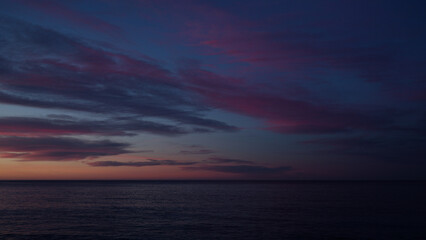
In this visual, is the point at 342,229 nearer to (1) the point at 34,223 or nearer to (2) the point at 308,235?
(2) the point at 308,235

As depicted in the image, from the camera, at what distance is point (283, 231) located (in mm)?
40844

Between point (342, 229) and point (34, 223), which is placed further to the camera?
point (34, 223)

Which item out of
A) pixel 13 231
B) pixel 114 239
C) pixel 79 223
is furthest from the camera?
pixel 79 223

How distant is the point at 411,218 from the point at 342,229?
16.6 m

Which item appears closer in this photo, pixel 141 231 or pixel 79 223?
pixel 141 231

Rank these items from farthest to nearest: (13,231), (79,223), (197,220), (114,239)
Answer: (197,220)
(79,223)
(13,231)
(114,239)

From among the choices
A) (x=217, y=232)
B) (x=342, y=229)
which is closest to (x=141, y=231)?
(x=217, y=232)

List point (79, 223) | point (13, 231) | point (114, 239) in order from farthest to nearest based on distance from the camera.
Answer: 1. point (79, 223)
2. point (13, 231)
3. point (114, 239)

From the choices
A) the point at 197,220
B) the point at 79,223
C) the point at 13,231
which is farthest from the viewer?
the point at 197,220

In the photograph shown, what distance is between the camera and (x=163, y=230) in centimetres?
4178

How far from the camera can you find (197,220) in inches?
1983

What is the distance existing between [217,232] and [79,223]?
809 inches

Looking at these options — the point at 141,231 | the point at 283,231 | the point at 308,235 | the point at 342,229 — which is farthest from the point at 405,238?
the point at 141,231

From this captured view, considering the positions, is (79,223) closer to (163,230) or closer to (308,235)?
(163,230)
